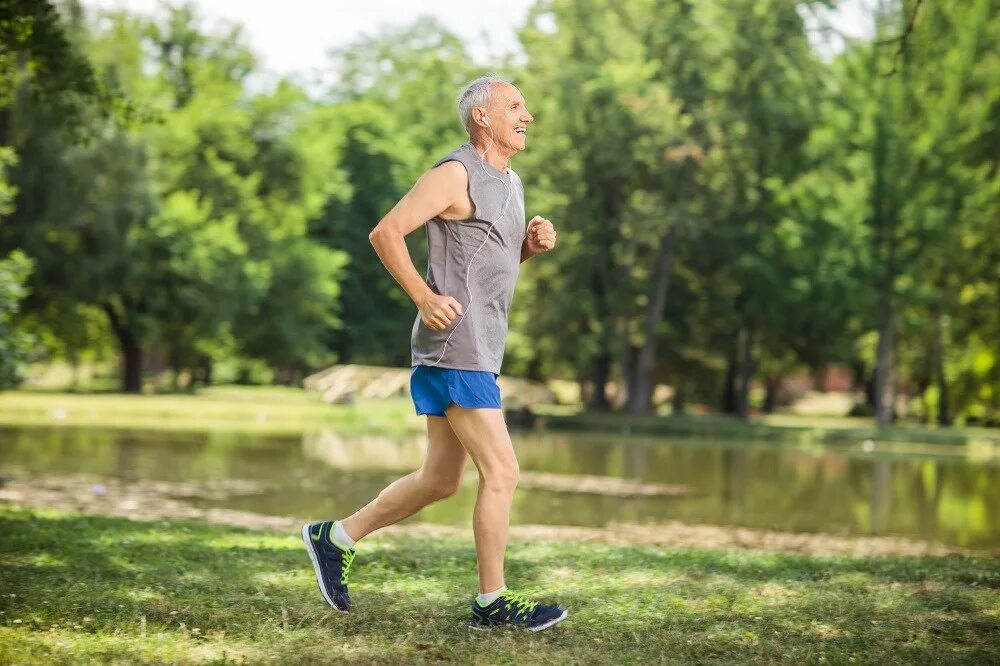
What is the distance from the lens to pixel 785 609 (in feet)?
19.2

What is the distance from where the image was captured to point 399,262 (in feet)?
17.1

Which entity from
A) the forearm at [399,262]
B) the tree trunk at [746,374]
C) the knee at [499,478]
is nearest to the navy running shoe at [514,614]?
the knee at [499,478]

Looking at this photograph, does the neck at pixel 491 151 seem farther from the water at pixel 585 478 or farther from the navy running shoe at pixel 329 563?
the water at pixel 585 478

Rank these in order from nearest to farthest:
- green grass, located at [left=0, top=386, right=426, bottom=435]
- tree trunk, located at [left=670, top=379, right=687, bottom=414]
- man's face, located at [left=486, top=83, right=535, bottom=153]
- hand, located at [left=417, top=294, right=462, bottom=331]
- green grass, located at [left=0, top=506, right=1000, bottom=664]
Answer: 1. green grass, located at [left=0, top=506, right=1000, bottom=664]
2. hand, located at [left=417, top=294, right=462, bottom=331]
3. man's face, located at [left=486, top=83, right=535, bottom=153]
4. green grass, located at [left=0, top=386, right=426, bottom=435]
5. tree trunk, located at [left=670, top=379, right=687, bottom=414]

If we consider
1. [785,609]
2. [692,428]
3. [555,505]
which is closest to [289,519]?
[555,505]

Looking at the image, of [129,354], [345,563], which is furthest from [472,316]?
[129,354]

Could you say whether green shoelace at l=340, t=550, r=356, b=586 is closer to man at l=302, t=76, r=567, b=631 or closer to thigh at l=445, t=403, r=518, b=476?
man at l=302, t=76, r=567, b=631

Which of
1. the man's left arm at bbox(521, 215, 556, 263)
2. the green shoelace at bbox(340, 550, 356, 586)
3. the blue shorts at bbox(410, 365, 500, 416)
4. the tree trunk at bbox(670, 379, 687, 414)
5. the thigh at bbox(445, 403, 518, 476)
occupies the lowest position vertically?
the tree trunk at bbox(670, 379, 687, 414)

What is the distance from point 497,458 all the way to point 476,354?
0.44m

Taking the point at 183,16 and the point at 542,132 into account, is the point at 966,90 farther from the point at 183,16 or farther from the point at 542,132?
the point at 183,16

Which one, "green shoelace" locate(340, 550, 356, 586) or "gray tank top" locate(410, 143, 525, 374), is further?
"green shoelace" locate(340, 550, 356, 586)

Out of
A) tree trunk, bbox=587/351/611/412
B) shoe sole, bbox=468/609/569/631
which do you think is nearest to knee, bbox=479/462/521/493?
shoe sole, bbox=468/609/569/631

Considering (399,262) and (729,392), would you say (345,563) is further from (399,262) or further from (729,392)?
(729,392)

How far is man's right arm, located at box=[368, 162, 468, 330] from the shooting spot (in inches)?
203
